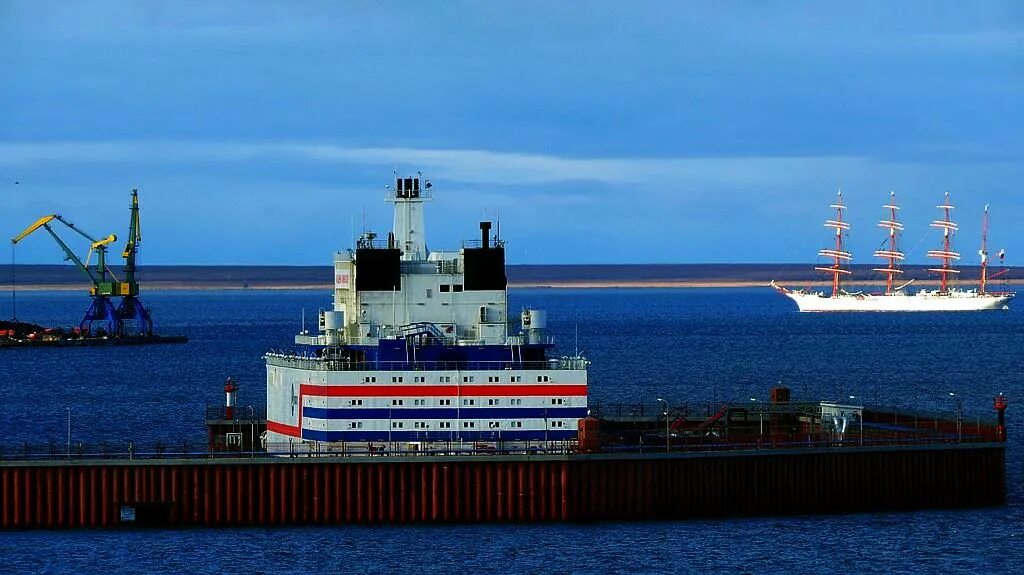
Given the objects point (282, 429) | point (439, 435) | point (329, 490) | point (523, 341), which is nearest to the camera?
point (329, 490)

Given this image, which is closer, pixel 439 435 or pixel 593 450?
pixel 593 450

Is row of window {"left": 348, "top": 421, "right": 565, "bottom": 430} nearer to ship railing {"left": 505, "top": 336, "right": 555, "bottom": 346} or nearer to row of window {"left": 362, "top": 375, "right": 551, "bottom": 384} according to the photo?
row of window {"left": 362, "top": 375, "right": 551, "bottom": 384}

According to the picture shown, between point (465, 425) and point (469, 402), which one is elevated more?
point (469, 402)

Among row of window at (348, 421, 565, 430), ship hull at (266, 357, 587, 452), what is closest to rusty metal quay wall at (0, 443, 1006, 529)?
ship hull at (266, 357, 587, 452)

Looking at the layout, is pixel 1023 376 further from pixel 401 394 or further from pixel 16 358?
pixel 16 358

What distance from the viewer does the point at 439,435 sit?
68000mm

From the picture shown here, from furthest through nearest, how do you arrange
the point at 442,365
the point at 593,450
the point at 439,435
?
the point at 442,365 < the point at 439,435 < the point at 593,450

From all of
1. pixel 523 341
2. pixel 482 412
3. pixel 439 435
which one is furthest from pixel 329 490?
pixel 523 341

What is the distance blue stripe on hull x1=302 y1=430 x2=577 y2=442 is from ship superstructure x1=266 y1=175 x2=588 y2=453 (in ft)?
0.12

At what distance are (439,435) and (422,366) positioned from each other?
261 cm

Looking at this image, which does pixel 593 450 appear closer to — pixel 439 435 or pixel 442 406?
pixel 439 435

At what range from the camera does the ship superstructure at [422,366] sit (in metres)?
67.9

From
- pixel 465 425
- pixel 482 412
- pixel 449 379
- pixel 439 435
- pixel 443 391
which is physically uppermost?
pixel 449 379

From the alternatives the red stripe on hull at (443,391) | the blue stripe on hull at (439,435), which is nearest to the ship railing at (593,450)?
the blue stripe on hull at (439,435)
